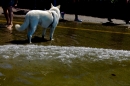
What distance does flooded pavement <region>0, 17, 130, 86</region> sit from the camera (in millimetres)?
5641

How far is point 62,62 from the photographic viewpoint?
693 cm

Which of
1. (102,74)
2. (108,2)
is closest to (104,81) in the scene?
(102,74)

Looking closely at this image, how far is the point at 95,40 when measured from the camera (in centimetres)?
1069

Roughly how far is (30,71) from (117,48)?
14.2 feet

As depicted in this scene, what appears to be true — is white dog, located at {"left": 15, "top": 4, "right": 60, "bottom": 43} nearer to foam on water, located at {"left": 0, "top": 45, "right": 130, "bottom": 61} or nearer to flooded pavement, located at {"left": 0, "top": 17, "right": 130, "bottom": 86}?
flooded pavement, located at {"left": 0, "top": 17, "right": 130, "bottom": 86}

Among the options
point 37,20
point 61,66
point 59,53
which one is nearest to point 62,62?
point 61,66

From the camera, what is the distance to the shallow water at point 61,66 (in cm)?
557

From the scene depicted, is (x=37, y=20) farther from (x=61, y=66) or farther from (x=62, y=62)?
(x=61, y=66)

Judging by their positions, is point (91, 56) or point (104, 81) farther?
point (91, 56)

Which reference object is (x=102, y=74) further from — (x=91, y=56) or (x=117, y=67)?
(x=91, y=56)

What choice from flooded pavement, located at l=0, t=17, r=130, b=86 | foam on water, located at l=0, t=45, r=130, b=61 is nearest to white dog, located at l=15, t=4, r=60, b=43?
flooded pavement, located at l=0, t=17, r=130, b=86

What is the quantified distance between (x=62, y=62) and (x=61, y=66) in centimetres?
35

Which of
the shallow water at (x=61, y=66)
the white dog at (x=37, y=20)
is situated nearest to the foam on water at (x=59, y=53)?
the shallow water at (x=61, y=66)

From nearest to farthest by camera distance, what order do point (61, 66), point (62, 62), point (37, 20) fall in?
1. point (61, 66)
2. point (62, 62)
3. point (37, 20)
